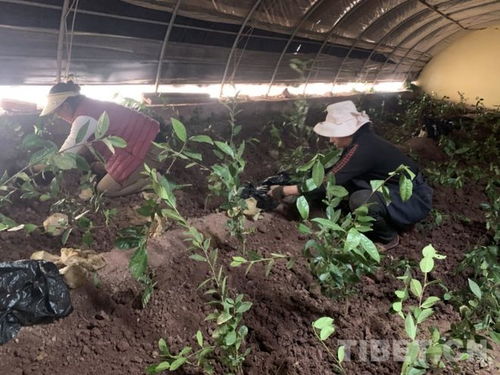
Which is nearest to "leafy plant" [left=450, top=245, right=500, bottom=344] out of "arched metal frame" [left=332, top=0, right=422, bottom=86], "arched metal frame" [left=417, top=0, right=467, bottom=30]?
"arched metal frame" [left=332, top=0, right=422, bottom=86]

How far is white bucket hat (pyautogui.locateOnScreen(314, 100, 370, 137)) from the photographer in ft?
8.52

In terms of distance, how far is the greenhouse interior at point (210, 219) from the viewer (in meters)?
1.54

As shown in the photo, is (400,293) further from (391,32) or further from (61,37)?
(391,32)

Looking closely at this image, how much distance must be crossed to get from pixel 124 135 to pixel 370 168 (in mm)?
1993

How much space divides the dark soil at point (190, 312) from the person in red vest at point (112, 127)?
0.38 meters

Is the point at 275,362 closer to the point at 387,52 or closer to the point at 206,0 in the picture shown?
the point at 206,0

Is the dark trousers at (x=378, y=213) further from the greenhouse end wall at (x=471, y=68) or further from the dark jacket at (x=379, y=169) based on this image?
the greenhouse end wall at (x=471, y=68)

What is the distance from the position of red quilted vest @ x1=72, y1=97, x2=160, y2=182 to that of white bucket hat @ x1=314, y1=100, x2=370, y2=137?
1.46 meters

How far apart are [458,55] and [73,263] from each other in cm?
1399

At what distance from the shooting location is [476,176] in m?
4.13

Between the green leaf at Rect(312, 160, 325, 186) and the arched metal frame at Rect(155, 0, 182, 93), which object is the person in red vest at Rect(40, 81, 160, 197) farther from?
the arched metal frame at Rect(155, 0, 182, 93)

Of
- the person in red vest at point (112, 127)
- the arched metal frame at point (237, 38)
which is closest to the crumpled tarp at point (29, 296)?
the person in red vest at point (112, 127)

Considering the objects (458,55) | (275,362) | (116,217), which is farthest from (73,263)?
(458,55)

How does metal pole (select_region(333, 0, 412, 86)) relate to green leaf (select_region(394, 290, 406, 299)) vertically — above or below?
above
